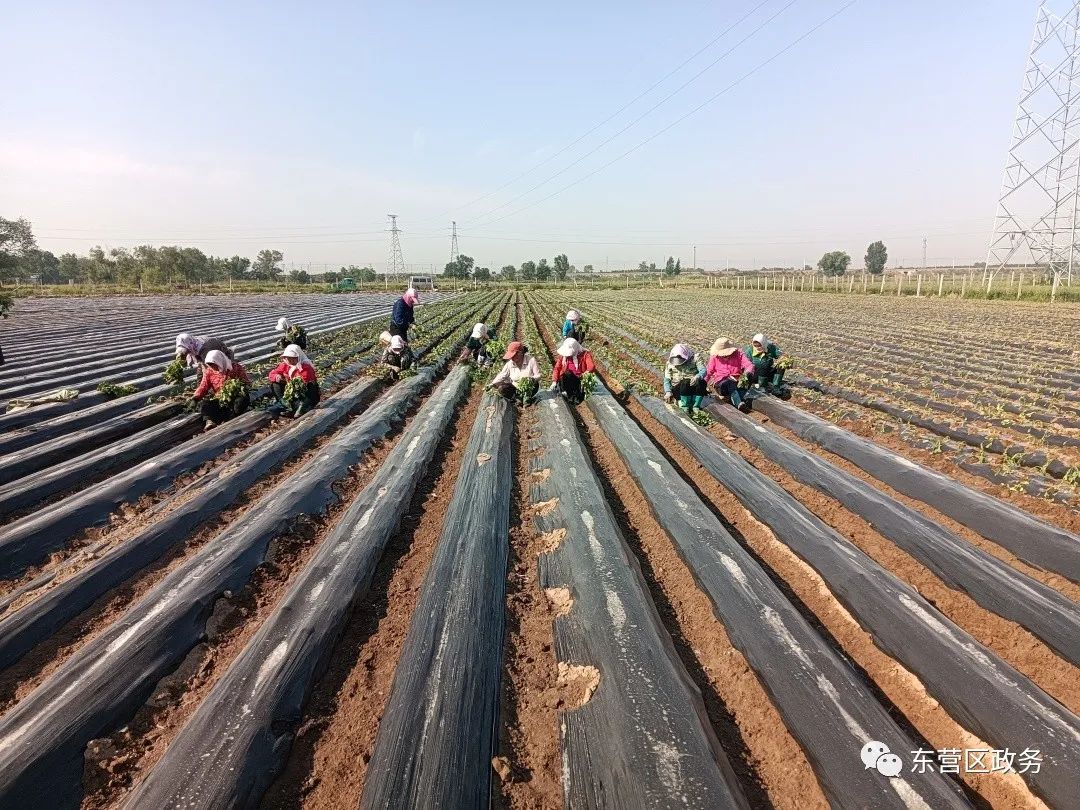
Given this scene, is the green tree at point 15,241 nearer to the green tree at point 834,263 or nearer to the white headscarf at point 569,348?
the white headscarf at point 569,348

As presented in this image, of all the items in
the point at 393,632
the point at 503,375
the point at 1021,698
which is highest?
the point at 503,375

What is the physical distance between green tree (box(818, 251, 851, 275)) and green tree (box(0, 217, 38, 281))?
123 meters

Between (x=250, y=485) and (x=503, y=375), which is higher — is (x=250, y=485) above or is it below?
below

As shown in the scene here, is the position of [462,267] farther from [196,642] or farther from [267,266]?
[196,642]

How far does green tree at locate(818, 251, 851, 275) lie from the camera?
99525 millimetres

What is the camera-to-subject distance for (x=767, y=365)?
10.1 metres

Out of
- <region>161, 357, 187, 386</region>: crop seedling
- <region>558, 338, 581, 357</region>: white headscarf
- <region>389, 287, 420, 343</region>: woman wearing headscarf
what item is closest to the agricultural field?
<region>558, 338, 581, 357</region>: white headscarf

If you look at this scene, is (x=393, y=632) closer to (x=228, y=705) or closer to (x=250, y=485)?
(x=228, y=705)

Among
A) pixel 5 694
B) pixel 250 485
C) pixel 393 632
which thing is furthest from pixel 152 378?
pixel 393 632

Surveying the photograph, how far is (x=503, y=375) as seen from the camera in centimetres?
932

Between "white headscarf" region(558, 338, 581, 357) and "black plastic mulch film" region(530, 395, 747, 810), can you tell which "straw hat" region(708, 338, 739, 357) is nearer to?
"white headscarf" region(558, 338, 581, 357)

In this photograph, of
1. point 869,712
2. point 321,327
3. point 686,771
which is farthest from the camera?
point 321,327

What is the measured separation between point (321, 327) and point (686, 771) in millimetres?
23344

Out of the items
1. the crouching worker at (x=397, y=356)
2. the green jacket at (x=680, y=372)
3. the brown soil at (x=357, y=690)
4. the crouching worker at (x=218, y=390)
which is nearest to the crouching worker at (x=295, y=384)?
the crouching worker at (x=218, y=390)
